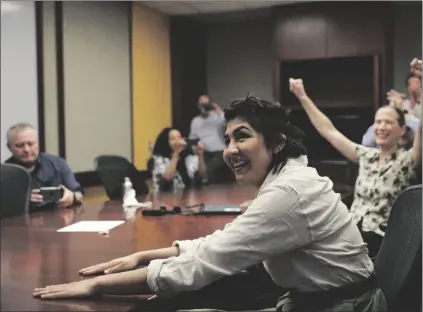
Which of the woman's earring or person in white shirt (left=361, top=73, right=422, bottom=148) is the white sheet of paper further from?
person in white shirt (left=361, top=73, right=422, bottom=148)

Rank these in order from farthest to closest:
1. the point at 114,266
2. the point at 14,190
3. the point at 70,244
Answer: the point at 14,190 → the point at 70,244 → the point at 114,266

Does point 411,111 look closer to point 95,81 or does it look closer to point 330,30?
point 330,30

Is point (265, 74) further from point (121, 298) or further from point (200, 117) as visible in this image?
point (121, 298)

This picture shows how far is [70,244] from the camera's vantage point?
2061mm

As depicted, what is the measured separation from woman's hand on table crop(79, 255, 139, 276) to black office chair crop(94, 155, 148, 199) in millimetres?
2132

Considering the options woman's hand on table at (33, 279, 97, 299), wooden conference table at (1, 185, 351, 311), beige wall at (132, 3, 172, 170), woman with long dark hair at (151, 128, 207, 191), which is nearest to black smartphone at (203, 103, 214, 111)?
beige wall at (132, 3, 172, 170)

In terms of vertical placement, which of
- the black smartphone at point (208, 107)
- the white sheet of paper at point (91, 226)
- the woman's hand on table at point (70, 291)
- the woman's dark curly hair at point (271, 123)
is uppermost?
the black smartphone at point (208, 107)

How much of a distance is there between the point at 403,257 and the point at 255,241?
1.34 ft

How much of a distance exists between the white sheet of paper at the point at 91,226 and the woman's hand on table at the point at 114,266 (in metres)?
0.73

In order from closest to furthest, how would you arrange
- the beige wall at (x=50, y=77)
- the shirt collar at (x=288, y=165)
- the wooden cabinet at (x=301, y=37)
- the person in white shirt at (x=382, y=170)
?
the shirt collar at (x=288, y=165) → the person in white shirt at (x=382, y=170) → the beige wall at (x=50, y=77) → the wooden cabinet at (x=301, y=37)

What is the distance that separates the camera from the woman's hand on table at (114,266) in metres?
1.60

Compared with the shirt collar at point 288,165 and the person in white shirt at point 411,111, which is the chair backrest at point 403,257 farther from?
the person in white shirt at point 411,111

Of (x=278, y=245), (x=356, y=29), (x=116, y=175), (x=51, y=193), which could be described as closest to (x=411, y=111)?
(x=116, y=175)

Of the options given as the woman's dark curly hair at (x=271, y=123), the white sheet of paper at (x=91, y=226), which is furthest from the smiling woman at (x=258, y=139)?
the white sheet of paper at (x=91, y=226)
